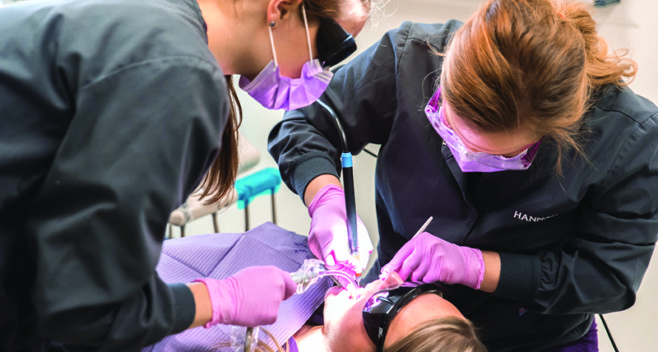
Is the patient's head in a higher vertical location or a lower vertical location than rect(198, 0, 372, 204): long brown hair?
lower

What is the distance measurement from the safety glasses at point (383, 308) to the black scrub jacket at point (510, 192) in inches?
8.9

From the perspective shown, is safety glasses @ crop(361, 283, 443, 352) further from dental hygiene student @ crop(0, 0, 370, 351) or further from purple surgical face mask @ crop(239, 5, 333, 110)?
dental hygiene student @ crop(0, 0, 370, 351)

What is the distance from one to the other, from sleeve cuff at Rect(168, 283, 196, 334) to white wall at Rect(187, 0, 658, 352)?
3.38 feet

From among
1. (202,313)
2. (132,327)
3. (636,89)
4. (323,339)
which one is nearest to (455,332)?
(323,339)

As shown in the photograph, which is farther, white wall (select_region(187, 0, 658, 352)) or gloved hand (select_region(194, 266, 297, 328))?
white wall (select_region(187, 0, 658, 352))

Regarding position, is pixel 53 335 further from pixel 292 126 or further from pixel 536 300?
pixel 536 300

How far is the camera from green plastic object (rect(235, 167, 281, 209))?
2.12 metres

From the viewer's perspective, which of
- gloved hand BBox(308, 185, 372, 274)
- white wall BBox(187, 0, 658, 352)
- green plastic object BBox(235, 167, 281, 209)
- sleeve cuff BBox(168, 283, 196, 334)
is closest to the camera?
sleeve cuff BBox(168, 283, 196, 334)

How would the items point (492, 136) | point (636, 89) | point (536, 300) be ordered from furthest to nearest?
point (636, 89)
point (536, 300)
point (492, 136)

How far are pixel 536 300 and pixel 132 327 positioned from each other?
111 cm

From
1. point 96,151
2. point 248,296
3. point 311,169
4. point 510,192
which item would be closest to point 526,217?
point 510,192

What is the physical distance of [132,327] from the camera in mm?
789

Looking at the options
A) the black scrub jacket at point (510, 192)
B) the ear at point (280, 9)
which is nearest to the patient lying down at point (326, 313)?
the black scrub jacket at point (510, 192)

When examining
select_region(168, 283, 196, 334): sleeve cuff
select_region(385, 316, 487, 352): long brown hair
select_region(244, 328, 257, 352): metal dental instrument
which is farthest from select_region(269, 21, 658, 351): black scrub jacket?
select_region(168, 283, 196, 334): sleeve cuff
